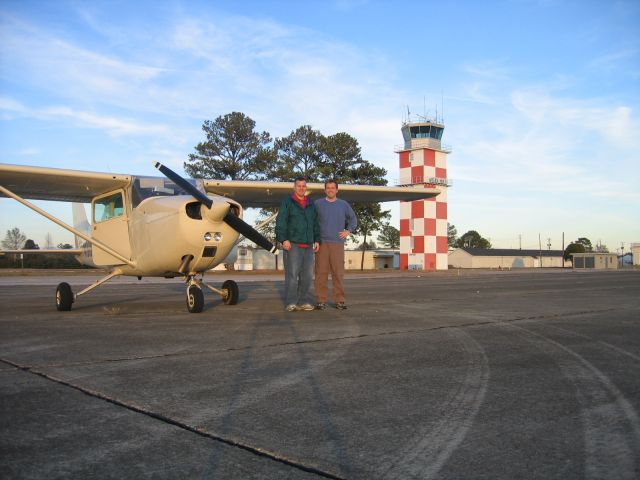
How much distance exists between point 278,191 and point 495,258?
84.3 meters

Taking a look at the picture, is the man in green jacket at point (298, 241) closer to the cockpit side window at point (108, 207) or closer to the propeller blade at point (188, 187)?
the propeller blade at point (188, 187)

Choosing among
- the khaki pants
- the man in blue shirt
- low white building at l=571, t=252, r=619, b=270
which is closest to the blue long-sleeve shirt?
the man in blue shirt

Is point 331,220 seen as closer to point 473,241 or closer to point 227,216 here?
point 227,216

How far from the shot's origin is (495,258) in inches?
3610

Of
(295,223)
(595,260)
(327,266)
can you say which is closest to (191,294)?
(295,223)

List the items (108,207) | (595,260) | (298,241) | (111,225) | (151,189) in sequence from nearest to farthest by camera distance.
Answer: (298,241) → (151,189) → (111,225) → (108,207) → (595,260)

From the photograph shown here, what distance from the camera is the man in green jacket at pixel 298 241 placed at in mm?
8594

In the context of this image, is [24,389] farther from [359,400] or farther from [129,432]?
[359,400]

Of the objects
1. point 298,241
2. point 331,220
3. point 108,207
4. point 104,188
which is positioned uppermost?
point 104,188

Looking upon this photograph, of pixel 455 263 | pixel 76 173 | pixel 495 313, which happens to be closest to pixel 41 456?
pixel 495 313

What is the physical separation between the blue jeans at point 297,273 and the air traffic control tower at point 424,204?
134 ft

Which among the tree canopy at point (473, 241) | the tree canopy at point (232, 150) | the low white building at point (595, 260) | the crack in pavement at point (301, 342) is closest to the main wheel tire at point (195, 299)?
the crack in pavement at point (301, 342)

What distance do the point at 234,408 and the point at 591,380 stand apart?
2.29 metres

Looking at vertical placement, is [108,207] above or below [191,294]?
above
